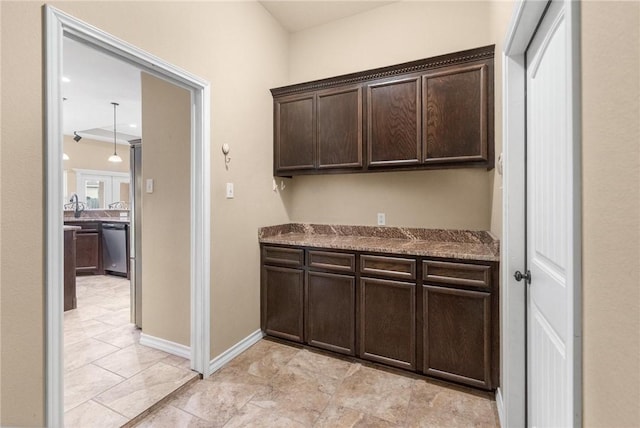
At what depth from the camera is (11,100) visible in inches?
47.3

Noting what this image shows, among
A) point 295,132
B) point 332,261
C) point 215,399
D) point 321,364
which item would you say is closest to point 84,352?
point 215,399

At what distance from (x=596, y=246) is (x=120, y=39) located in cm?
215

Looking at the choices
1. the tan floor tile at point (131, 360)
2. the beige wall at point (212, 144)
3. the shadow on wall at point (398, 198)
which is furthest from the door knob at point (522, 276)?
the tan floor tile at point (131, 360)

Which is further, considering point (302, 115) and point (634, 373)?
point (302, 115)

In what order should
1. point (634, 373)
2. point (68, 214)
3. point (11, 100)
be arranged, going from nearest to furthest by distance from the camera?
point (634, 373), point (11, 100), point (68, 214)

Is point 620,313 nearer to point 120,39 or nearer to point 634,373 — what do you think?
point 634,373

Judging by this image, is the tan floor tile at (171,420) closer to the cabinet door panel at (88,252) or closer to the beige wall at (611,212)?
the beige wall at (611,212)

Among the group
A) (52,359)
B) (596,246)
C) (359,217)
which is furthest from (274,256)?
(596,246)

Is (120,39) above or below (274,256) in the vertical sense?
above

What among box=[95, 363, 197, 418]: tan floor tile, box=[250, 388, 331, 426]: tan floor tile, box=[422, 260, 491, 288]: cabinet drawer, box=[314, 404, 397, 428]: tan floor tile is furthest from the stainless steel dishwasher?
box=[422, 260, 491, 288]: cabinet drawer

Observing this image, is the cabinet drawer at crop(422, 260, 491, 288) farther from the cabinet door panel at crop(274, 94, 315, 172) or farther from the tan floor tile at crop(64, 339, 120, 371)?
the tan floor tile at crop(64, 339, 120, 371)

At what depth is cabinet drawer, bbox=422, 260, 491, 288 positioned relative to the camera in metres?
1.93

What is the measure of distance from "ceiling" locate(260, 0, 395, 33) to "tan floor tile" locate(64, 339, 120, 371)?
334 centimetres

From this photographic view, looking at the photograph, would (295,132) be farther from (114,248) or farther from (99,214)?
(99,214)
